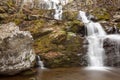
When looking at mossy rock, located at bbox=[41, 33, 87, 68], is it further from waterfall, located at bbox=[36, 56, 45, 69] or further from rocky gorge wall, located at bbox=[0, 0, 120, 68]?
waterfall, located at bbox=[36, 56, 45, 69]

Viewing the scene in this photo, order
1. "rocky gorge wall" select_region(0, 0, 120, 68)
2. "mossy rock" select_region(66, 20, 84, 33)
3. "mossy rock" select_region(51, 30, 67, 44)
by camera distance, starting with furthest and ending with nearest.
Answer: "mossy rock" select_region(66, 20, 84, 33) → "mossy rock" select_region(51, 30, 67, 44) → "rocky gorge wall" select_region(0, 0, 120, 68)

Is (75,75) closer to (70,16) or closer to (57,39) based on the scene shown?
(57,39)

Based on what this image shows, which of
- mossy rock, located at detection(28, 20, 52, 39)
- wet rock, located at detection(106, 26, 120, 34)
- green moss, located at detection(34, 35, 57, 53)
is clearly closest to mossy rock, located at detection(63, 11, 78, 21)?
mossy rock, located at detection(28, 20, 52, 39)

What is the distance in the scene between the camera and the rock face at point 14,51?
8.90 metres

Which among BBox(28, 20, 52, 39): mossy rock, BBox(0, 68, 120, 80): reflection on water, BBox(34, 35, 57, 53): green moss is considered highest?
BBox(28, 20, 52, 39): mossy rock

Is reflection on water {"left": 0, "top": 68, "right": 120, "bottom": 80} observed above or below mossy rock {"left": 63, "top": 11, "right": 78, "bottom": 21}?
below

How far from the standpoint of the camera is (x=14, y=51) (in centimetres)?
909

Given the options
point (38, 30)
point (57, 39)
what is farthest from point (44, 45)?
point (38, 30)

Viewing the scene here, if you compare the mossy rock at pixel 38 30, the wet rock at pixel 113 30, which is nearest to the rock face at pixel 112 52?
the wet rock at pixel 113 30

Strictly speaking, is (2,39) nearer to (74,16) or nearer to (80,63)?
(80,63)

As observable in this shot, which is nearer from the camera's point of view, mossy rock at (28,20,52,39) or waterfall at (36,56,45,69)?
waterfall at (36,56,45,69)

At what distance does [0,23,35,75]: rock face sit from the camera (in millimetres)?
8898

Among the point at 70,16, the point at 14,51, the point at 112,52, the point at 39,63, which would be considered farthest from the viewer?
the point at 70,16

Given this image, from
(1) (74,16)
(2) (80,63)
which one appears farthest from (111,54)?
(1) (74,16)
